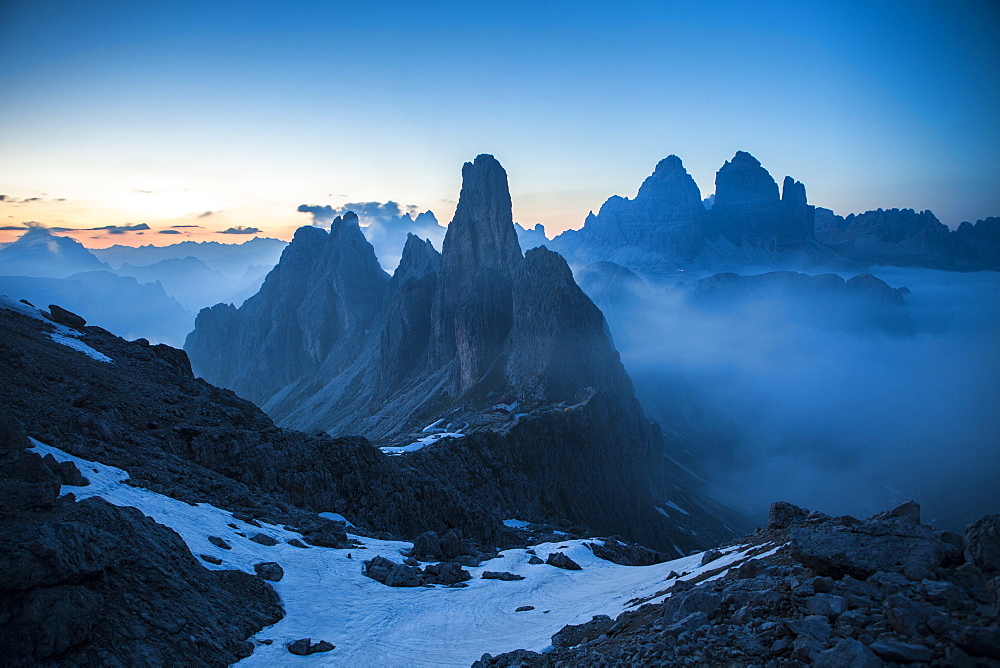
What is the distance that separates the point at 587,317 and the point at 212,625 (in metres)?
114

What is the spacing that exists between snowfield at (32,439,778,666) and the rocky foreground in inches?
235

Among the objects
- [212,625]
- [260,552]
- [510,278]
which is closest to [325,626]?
[212,625]

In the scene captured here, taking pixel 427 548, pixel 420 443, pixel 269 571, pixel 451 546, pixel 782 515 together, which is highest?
pixel 782 515

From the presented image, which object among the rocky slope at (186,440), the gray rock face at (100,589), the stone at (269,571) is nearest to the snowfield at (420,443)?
the rocky slope at (186,440)

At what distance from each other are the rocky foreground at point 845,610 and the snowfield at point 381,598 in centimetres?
596

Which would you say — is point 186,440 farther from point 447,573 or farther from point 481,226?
point 481,226

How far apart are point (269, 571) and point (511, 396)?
82.6m

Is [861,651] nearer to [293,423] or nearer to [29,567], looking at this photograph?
[29,567]

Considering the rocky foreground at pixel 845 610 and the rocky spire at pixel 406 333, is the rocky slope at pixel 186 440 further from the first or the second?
the rocky spire at pixel 406 333

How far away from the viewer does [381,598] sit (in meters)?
24.3

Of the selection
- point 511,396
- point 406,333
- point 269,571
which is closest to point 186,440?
point 269,571

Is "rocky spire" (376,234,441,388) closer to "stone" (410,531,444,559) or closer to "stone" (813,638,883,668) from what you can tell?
"stone" (410,531,444,559)

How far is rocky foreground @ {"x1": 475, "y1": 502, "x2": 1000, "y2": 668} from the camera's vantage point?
9.69 m

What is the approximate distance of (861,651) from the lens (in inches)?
378
